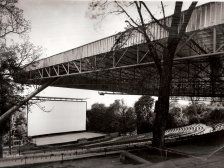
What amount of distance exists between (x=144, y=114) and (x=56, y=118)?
15.3 metres

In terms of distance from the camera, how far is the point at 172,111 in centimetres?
4316

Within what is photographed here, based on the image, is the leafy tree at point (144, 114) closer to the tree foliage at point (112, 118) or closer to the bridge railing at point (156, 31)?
the tree foliage at point (112, 118)

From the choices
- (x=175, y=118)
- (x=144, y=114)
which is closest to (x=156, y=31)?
(x=144, y=114)

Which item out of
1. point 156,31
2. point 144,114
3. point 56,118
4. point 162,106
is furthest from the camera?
point 144,114

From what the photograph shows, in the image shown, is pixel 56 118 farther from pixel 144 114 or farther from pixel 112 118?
pixel 144 114

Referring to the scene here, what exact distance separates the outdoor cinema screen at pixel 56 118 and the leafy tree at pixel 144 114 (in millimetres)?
10193

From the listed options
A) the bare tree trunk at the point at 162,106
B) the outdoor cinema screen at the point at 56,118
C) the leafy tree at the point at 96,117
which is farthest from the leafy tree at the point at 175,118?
the bare tree trunk at the point at 162,106

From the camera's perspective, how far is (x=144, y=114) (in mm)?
42281

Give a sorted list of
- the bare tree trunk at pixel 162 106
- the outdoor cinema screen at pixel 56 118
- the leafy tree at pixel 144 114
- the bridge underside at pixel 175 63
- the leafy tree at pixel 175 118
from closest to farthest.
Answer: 1. the bare tree trunk at pixel 162 106
2. the bridge underside at pixel 175 63
3. the outdoor cinema screen at pixel 56 118
4. the leafy tree at pixel 144 114
5. the leafy tree at pixel 175 118

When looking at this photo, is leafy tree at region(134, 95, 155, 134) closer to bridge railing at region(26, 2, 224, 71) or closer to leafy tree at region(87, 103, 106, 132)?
leafy tree at region(87, 103, 106, 132)

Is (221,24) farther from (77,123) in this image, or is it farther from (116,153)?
(77,123)

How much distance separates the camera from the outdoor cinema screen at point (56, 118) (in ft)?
117

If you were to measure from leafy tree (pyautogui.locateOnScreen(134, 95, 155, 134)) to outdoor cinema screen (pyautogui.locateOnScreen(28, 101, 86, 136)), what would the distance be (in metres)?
10.2

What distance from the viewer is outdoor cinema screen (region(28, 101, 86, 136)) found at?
35.8 m
